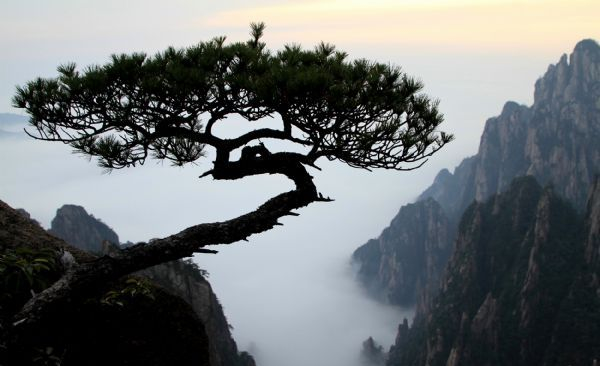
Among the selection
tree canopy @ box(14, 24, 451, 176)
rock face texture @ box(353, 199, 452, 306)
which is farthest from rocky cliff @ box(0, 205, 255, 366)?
rock face texture @ box(353, 199, 452, 306)

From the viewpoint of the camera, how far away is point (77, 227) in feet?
258

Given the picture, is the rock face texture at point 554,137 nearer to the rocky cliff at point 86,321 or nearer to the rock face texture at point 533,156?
the rock face texture at point 533,156

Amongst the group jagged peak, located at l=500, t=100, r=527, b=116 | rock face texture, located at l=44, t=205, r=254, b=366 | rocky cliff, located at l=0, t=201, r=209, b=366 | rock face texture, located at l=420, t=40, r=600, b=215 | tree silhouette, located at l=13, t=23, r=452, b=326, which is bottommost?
rocky cliff, located at l=0, t=201, r=209, b=366

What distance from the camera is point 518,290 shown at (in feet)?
307

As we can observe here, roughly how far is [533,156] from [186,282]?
12516 cm

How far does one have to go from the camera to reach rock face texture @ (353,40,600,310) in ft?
415

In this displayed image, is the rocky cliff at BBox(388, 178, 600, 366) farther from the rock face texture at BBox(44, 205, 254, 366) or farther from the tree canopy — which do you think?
the tree canopy

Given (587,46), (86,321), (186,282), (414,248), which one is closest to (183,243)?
(86,321)

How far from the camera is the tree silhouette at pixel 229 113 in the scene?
6.41 m

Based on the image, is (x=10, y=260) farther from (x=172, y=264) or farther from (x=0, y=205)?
(x=172, y=264)

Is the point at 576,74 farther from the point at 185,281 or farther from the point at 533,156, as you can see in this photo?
the point at 185,281

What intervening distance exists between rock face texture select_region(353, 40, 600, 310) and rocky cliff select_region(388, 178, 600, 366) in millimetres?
17586

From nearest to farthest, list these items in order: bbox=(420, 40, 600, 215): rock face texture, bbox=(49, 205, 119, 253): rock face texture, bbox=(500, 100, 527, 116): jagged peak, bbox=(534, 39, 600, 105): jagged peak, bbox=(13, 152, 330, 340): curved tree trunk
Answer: bbox=(13, 152, 330, 340): curved tree trunk, bbox=(49, 205, 119, 253): rock face texture, bbox=(420, 40, 600, 215): rock face texture, bbox=(534, 39, 600, 105): jagged peak, bbox=(500, 100, 527, 116): jagged peak

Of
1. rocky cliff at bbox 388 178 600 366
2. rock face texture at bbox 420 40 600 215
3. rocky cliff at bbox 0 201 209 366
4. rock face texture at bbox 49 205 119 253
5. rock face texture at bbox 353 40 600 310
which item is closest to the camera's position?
rocky cliff at bbox 0 201 209 366
